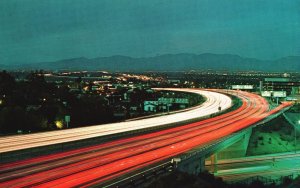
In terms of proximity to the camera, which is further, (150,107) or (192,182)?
Answer: (150,107)

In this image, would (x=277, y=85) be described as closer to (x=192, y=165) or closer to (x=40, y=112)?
(x=40, y=112)

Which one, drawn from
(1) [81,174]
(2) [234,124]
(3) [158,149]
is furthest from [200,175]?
(2) [234,124]

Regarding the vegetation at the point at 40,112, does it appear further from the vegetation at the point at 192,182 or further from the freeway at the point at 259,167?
the vegetation at the point at 192,182

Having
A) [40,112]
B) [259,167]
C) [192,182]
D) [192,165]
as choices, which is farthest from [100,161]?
[40,112]

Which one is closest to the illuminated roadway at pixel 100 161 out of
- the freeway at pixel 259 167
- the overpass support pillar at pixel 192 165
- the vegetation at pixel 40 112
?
the overpass support pillar at pixel 192 165

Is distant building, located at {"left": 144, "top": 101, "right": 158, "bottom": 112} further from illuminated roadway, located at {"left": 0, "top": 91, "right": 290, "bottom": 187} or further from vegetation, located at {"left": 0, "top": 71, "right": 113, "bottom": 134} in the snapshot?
illuminated roadway, located at {"left": 0, "top": 91, "right": 290, "bottom": 187}

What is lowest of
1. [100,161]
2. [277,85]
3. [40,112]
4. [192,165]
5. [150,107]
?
[277,85]
